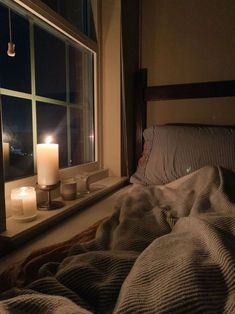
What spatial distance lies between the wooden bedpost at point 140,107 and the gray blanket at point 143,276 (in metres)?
1.11

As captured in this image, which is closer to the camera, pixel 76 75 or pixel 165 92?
pixel 76 75

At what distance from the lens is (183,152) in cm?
137

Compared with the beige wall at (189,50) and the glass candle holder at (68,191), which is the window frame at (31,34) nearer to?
the glass candle holder at (68,191)

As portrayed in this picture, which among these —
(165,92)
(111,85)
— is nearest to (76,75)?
(111,85)

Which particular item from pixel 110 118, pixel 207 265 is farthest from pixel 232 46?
pixel 207 265

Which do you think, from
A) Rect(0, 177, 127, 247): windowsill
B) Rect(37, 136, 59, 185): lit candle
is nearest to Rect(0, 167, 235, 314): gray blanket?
Rect(0, 177, 127, 247): windowsill

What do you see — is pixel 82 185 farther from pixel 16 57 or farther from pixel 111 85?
pixel 111 85

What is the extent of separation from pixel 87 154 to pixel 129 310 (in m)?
1.38

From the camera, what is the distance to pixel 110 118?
1728mm

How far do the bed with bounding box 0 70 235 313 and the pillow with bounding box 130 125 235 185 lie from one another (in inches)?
12.9

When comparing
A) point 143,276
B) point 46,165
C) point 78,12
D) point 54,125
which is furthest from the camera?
point 78,12

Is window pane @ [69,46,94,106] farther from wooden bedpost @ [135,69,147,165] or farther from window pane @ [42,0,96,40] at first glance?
wooden bedpost @ [135,69,147,165]

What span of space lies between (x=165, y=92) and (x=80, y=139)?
2.15ft

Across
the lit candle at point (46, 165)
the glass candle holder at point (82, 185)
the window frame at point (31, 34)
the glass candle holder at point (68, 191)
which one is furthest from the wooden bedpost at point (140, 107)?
the lit candle at point (46, 165)
